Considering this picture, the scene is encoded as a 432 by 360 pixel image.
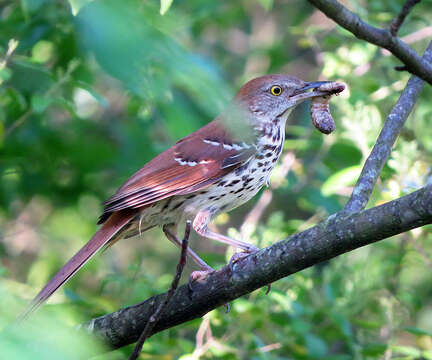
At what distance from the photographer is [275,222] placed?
3785 millimetres

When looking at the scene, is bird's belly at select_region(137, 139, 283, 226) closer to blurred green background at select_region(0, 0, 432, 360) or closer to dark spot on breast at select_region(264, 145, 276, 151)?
dark spot on breast at select_region(264, 145, 276, 151)

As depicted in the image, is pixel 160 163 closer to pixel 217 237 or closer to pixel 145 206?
pixel 145 206

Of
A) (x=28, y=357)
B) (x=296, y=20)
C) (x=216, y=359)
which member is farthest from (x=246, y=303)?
(x=296, y=20)

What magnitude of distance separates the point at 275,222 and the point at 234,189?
38 cm

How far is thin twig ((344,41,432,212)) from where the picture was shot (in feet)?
7.99

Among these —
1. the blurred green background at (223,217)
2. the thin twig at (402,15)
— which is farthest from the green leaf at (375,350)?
the thin twig at (402,15)

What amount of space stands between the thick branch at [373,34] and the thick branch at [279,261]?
2.01 feet

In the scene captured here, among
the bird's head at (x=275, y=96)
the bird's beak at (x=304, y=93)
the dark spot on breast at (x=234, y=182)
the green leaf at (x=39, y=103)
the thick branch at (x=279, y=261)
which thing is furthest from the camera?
the bird's head at (x=275, y=96)

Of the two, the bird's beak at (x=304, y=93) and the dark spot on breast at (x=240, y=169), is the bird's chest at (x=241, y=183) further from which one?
the bird's beak at (x=304, y=93)

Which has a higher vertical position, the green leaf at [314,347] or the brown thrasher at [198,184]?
the brown thrasher at [198,184]

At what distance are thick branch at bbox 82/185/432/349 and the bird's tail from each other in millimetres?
266

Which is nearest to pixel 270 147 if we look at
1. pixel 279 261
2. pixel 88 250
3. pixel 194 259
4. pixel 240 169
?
pixel 240 169

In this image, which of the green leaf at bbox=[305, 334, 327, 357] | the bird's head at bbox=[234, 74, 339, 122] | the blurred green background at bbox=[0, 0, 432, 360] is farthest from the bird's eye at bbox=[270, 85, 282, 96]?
the green leaf at bbox=[305, 334, 327, 357]

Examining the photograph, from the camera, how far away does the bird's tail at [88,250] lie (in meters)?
2.87
